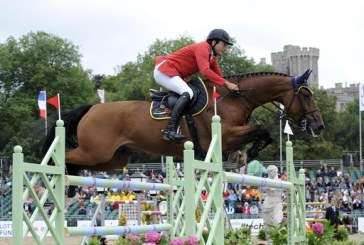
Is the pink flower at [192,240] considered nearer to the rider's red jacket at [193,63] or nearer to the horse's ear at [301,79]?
the rider's red jacket at [193,63]

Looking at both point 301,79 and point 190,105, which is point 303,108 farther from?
point 190,105

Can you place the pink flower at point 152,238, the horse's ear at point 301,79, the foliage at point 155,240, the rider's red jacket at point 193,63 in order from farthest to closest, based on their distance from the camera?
the horse's ear at point 301,79 < the rider's red jacket at point 193,63 < the pink flower at point 152,238 < the foliage at point 155,240

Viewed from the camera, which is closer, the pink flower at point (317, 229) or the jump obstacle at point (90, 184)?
the jump obstacle at point (90, 184)

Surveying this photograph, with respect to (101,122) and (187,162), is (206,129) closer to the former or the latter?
(101,122)

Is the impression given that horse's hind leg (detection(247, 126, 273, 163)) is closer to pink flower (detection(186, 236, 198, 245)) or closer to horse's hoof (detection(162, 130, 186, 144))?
horse's hoof (detection(162, 130, 186, 144))

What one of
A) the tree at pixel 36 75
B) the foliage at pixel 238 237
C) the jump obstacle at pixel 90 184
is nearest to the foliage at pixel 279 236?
the foliage at pixel 238 237

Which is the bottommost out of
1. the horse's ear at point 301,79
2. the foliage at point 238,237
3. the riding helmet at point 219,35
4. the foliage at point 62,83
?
the foliage at point 238,237

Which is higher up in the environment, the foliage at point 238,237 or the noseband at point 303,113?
the noseband at point 303,113

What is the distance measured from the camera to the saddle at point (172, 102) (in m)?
8.73

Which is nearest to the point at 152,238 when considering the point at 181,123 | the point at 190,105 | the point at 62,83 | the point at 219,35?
the point at 181,123

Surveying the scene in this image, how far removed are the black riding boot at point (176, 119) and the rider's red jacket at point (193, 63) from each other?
34 centimetres

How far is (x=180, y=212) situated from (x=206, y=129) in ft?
3.12

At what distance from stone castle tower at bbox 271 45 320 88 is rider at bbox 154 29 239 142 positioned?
4164 inches

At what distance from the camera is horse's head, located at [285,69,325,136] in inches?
353
